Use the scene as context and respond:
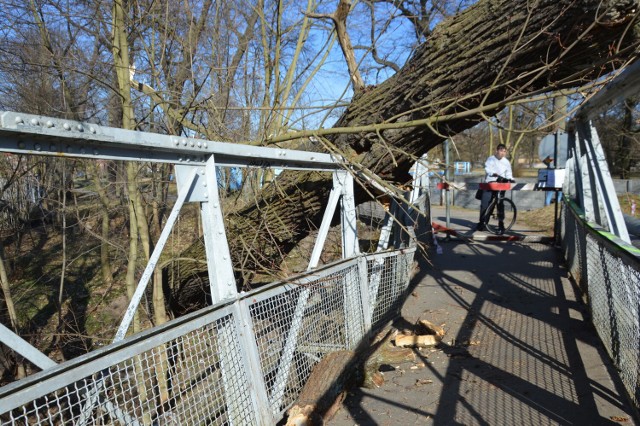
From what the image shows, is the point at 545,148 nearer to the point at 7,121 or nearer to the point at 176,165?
the point at 176,165

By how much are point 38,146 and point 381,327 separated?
3.90 meters

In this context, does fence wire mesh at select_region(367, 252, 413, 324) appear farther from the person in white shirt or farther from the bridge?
the person in white shirt

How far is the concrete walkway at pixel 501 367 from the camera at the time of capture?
3.44m

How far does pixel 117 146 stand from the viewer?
93.4 inches

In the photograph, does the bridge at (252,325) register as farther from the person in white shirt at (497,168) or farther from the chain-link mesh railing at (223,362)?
the person in white shirt at (497,168)

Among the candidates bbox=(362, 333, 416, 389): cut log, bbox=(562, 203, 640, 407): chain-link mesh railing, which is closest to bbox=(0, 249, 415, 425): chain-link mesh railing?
bbox=(362, 333, 416, 389): cut log

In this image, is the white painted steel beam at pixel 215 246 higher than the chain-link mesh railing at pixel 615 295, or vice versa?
the white painted steel beam at pixel 215 246

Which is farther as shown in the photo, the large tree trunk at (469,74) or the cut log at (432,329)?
the cut log at (432,329)

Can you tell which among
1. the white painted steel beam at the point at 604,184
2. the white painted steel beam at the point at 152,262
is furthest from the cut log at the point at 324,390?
the white painted steel beam at the point at 604,184

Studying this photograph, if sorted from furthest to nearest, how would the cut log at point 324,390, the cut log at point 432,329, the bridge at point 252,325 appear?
the cut log at point 432,329
the cut log at point 324,390
the bridge at point 252,325

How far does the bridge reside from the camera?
2.04 m

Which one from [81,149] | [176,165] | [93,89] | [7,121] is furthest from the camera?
[93,89]

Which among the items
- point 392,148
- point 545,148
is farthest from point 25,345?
point 545,148

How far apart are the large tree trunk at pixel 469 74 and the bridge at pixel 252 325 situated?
0.32 m
